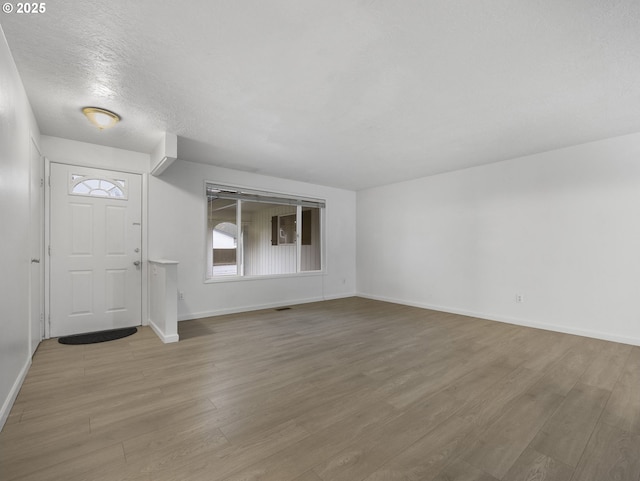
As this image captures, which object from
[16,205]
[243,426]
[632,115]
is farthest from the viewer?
[632,115]

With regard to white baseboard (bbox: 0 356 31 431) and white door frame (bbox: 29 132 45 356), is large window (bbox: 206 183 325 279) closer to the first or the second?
white door frame (bbox: 29 132 45 356)

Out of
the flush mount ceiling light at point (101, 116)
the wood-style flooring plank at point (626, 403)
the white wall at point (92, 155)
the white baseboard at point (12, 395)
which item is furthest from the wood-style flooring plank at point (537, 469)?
the white wall at point (92, 155)

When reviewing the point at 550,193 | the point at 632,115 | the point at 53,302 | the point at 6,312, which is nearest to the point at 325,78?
the point at 6,312

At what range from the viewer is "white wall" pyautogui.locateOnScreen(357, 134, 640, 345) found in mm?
3549

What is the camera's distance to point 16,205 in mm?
2268

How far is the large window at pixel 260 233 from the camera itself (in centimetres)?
502

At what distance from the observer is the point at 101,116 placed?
2.92 meters

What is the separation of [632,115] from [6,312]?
5570 millimetres

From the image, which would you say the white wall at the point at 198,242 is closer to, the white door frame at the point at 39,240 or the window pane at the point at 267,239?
the window pane at the point at 267,239

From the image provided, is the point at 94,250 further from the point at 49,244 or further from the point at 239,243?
the point at 239,243

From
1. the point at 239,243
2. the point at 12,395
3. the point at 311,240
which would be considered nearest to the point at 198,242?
the point at 239,243

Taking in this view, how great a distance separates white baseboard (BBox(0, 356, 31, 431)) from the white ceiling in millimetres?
2349

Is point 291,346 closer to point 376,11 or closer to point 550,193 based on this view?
point 376,11

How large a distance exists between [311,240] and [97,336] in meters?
4.01
